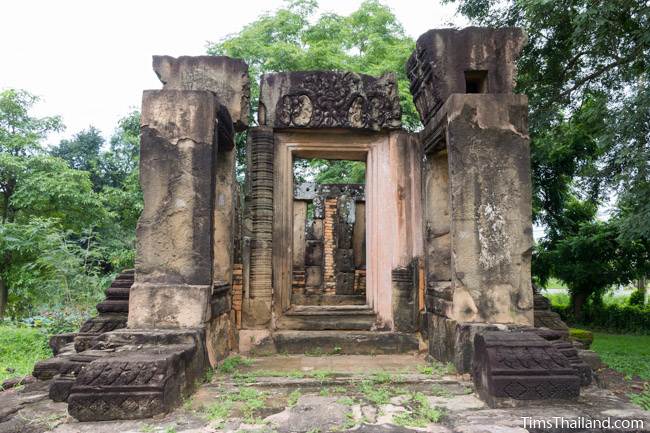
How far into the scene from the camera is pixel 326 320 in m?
5.91

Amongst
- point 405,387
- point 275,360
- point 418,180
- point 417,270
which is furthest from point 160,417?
point 418,180

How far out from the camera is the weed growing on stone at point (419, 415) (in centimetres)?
302

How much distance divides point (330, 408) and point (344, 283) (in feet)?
30.3

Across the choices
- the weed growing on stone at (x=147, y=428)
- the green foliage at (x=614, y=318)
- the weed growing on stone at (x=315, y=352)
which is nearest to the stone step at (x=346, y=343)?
the weed growing on stone at (x=315, y=352)

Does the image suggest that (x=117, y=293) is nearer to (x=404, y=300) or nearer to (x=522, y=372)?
(x=404, y=300)

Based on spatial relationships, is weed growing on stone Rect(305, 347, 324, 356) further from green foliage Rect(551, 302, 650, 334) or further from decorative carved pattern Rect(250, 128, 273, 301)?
green foliage Rect(551, 302, 650, 334)

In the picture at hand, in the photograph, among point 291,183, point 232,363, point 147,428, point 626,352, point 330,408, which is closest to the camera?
point 147,428

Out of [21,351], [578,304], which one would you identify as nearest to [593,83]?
[578,304]

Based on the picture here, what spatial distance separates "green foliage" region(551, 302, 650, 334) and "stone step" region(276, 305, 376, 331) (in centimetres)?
913

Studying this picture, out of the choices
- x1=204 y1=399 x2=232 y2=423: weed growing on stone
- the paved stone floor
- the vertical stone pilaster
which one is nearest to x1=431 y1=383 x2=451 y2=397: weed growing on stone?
the paved stone floor

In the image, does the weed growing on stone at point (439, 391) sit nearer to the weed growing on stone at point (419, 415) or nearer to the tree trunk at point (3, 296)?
the weed growing on stone at point (419, 415)

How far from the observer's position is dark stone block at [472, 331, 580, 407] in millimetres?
3283

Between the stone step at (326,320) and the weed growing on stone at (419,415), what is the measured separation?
2460 mm

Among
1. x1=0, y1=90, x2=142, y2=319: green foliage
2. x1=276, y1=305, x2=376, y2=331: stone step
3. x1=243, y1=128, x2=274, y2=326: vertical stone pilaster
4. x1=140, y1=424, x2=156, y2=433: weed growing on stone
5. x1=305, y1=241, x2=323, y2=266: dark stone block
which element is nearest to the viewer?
x1=140, y1=424, x2=156, y2=433: weed growing on stone
